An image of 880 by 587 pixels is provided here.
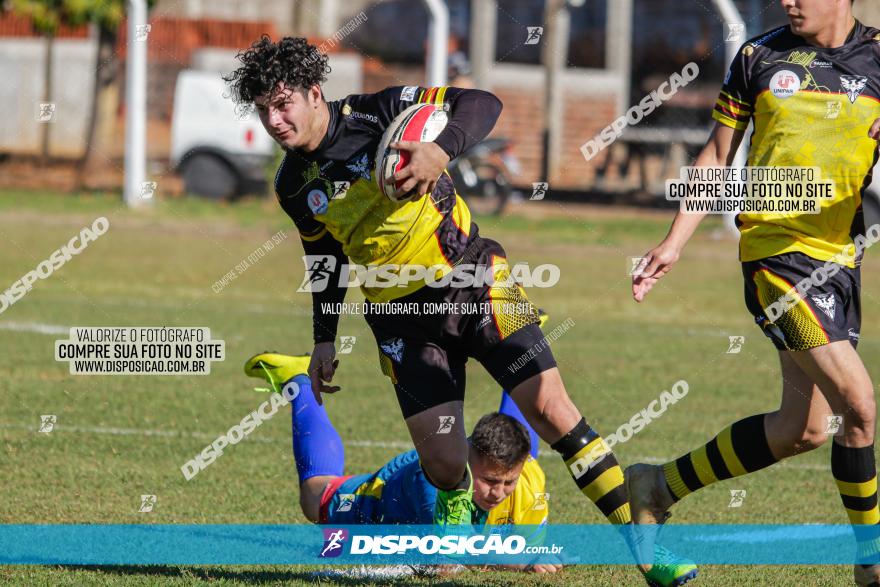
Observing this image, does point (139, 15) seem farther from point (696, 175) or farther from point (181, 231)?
point (696, 175)

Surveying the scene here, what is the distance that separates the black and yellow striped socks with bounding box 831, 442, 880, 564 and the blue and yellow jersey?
135 cm

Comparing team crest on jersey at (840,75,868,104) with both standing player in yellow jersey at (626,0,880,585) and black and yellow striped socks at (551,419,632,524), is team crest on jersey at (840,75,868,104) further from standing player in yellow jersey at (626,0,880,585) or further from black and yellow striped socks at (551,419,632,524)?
black and yellow striped socks at (551,419,632,524)

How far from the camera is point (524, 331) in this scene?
205 inches

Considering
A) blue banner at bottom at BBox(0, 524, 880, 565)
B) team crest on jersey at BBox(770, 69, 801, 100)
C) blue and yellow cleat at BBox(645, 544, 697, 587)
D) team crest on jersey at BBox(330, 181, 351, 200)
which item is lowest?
blue banner at bottom at BBox(0, 524, 880, 565)

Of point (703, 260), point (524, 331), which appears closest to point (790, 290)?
point (524, 331)

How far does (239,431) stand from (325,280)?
296 cm

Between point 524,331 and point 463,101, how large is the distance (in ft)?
3.14

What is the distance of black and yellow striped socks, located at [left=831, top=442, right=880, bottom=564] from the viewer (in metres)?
5.10

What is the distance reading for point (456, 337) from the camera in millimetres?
5238

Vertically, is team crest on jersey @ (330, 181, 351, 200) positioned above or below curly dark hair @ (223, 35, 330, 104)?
below

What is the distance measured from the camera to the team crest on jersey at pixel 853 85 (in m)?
5.02

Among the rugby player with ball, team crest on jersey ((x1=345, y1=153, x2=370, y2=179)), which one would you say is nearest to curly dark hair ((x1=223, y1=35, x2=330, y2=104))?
the rugby player with ball

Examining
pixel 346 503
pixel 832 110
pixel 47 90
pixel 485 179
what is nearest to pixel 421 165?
pixel 832 110

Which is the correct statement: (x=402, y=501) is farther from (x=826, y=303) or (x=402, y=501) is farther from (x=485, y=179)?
(x=485, y=179)
